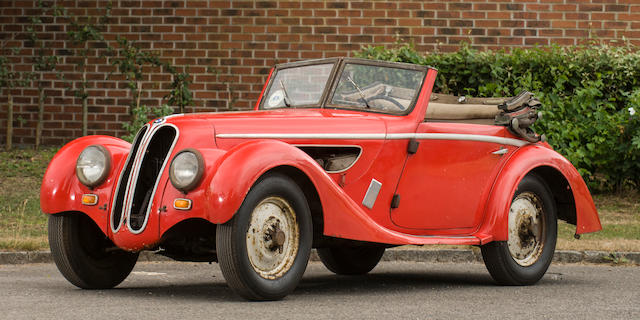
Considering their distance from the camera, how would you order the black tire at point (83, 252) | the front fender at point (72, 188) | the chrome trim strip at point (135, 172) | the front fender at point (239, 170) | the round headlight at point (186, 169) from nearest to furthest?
the front fender at point (239, 170)
the round headlight at point (186, 169)
the chrome trim strip at point (135, 172)
the front fender at point (72, 188)
the black tire at point (83, 252)

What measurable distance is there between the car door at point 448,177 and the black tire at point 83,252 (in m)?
2.04

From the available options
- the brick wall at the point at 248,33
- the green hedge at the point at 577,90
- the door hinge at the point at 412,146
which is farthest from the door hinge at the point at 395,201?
the brick wall at the point at 248,33

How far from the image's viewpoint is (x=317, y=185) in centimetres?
683

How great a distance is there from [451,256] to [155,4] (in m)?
8.08

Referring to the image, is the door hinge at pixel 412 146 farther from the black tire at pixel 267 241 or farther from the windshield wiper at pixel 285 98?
the black tire at pixel 267 241

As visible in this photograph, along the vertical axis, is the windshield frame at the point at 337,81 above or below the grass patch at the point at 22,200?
above

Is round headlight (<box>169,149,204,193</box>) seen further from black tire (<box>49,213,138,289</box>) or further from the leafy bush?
the leafy bush

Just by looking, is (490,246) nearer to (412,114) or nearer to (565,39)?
(412,114)

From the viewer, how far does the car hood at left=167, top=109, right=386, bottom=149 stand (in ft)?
22.9

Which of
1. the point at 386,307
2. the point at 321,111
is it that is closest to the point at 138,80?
the point at 321,111

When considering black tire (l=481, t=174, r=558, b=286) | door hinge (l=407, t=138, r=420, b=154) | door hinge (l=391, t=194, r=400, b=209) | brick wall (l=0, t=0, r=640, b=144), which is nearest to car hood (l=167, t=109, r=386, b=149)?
door hinge (l=407, t=138, r=420, b=154)

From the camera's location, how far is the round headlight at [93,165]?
7062 mm

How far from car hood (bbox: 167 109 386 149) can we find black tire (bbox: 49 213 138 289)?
40.2 inches

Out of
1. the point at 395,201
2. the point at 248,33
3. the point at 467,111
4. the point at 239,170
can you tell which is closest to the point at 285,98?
the point at 395,201
